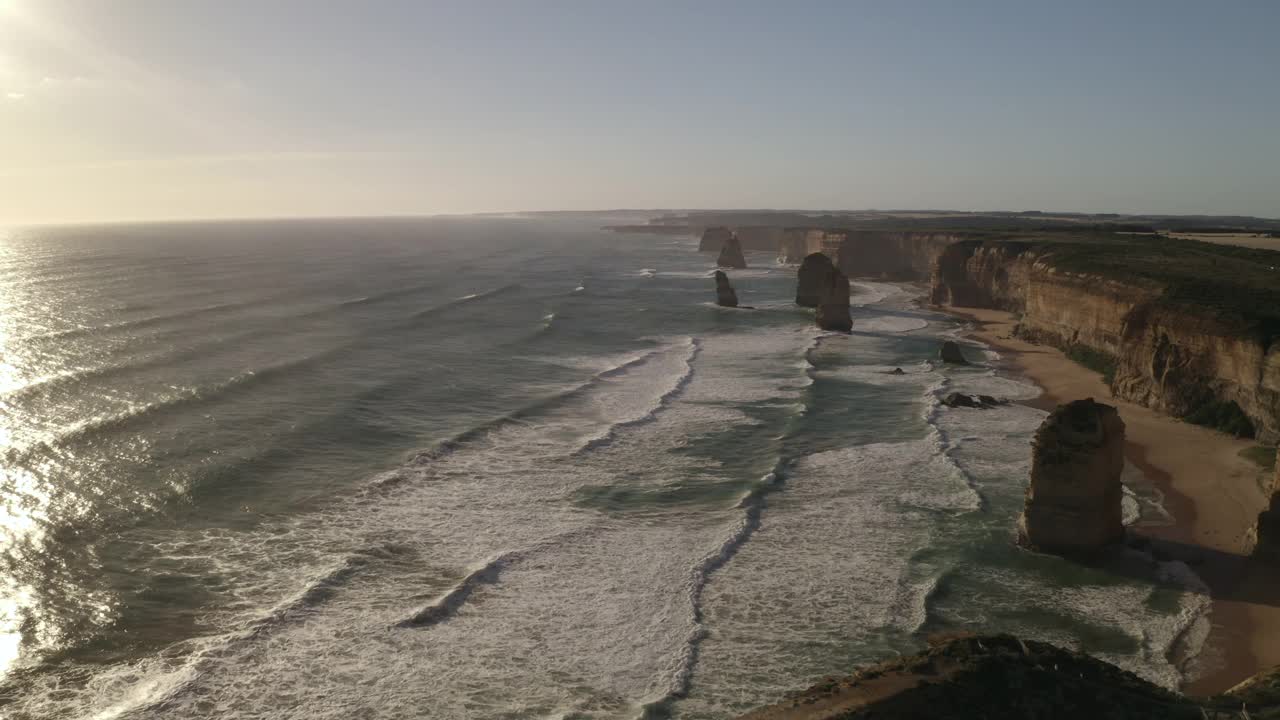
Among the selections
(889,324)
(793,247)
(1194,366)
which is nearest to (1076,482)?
(1194,366)

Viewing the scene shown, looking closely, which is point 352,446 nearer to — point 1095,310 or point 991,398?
point 991,398

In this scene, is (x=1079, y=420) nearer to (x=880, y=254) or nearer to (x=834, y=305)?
(x=834, y=305)

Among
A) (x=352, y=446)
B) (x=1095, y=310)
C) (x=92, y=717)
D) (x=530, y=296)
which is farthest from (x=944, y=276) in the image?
(x=92, y=717)

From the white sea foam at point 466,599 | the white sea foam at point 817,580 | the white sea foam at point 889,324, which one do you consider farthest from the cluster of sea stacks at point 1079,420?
the white sea foam at point 466,599

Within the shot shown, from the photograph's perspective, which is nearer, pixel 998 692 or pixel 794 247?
pixel 998 692

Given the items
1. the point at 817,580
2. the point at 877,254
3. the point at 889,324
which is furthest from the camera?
the point at 877,254

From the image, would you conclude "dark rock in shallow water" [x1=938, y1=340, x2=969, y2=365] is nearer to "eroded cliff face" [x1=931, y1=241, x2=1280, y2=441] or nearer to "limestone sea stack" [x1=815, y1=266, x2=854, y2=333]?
"eroded cliff face" [x1=931, y1=241, x2=1280, y2=441]

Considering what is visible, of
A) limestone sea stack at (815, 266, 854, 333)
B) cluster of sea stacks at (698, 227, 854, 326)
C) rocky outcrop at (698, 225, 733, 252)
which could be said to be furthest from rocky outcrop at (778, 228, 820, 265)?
limestone sea stack at (815, 266, 854, 333)

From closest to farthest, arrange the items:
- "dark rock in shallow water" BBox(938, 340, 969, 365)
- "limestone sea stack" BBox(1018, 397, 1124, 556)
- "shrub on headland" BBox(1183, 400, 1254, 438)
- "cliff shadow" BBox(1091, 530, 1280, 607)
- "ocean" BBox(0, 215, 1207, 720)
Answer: "ocean" BBox(0, 215, 1207, 720)
"cliff shadow" BBox(1091, 530, 1280, 607)
"limestone sea stack" BBox(1018, 397, 1124, 556)
"shrub on headland" BBox(1183, 400, 1254, 438)
"dark rock in shallow water" BBox(938, 340, 969, 365)
